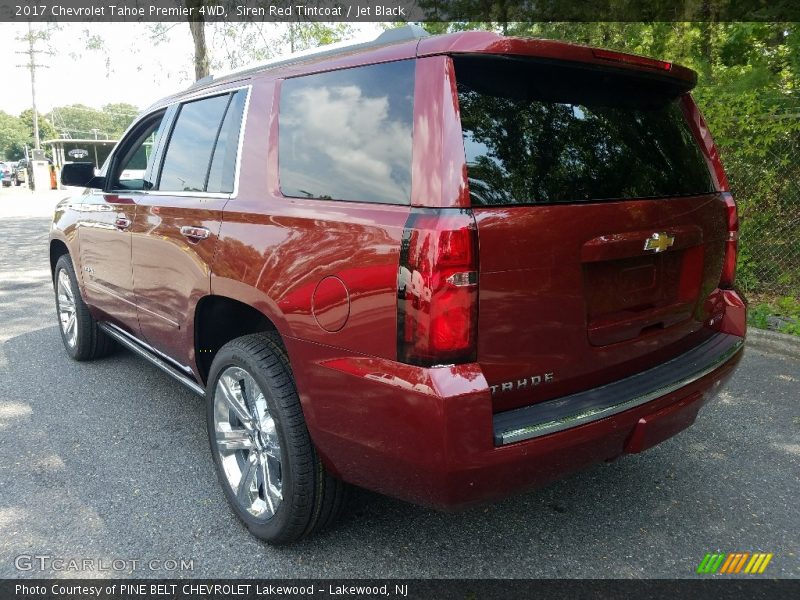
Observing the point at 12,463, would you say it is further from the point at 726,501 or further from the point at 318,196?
the point at 726,501

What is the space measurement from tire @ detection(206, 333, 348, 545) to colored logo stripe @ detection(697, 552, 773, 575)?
148 centimetres

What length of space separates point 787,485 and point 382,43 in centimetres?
283

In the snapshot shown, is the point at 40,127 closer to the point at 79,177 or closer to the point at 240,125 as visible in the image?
the point at 79,177

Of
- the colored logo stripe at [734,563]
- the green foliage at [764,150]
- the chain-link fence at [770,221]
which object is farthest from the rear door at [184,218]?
the chain-link fence at [770,221]

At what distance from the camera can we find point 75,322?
4.93m

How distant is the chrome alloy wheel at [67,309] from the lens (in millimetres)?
4926

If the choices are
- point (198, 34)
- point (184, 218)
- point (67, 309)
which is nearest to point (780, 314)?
point (184, 218)

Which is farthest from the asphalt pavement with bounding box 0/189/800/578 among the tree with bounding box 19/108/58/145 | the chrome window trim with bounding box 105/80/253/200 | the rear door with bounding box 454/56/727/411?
the tree with bounding box 19/108/58/145

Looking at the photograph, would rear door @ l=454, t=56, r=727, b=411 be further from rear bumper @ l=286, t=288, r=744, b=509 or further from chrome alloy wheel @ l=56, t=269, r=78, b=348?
chrome alloy wheel @ l=56, t=269, r=78, b=348

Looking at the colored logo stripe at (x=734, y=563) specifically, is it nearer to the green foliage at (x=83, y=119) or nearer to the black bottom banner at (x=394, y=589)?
the black bottom banner at (x=394, y=589)

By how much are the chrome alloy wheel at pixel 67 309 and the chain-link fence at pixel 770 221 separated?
617 cm

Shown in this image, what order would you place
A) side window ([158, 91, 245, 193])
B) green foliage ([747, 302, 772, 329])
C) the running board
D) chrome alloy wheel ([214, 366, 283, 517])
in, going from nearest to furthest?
chrome alloy wheel ([214, 366, 283, 517]) → side window ([158, 91, 245, 193]) → the running board → green foliage ([747, 302, 772, 329])

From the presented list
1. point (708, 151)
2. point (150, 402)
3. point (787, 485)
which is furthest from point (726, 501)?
point (150, 402)

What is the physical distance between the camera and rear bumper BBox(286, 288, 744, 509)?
1.88 meters
